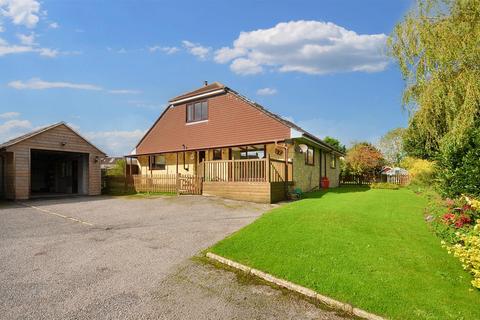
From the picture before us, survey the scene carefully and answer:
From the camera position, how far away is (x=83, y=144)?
68.6 ft

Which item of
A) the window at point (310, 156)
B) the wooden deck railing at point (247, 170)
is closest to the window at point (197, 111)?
the wooden deck railing at point (247, 170)

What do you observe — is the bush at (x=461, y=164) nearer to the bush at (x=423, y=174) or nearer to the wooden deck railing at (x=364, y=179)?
the bush at (x=423, y=174)

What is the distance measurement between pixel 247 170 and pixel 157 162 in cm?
1198

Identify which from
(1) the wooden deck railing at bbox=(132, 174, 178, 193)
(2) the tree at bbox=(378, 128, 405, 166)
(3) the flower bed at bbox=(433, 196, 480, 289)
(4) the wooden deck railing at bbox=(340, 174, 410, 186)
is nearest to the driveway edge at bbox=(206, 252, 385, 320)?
(3) the flower bed at bbox=(433, 196, 480, 289)

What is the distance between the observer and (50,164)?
26.8 m

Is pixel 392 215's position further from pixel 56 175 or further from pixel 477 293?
pixel 56 175

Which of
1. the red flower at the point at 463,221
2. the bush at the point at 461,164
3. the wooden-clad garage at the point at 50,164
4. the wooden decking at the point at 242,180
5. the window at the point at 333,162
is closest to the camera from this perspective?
the red flower at the point at 463,221

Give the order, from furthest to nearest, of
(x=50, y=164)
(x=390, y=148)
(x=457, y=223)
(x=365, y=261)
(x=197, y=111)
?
(x=390, y=148)
(x=50, y=164)
(x=197, y=111)
(x=457, y=223)
(x=365, y=261)

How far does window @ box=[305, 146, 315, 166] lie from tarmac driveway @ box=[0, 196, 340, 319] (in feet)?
33.3

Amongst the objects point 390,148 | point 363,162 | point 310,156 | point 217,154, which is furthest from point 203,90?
point 390,148

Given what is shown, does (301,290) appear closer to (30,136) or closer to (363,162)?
(30,136)

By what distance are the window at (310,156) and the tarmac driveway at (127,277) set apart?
10.1 m

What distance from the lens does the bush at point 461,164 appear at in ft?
26.4

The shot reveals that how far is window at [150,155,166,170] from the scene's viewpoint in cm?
2430
